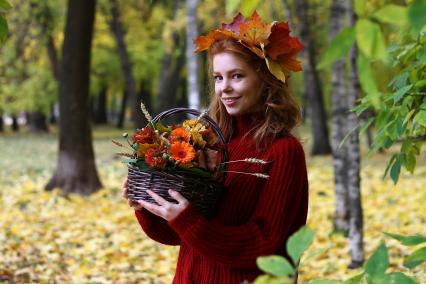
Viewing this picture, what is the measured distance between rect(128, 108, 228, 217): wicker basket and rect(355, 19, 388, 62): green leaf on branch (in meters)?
1.12

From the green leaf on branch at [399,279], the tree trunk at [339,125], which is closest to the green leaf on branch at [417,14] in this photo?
the green leaf on branch at [399,279]

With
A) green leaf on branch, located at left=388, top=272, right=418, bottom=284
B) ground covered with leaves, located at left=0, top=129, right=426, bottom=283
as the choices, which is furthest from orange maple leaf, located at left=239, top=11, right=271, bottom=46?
ground covered with leaves, located at left=0, top=129, right=426, bottom=283

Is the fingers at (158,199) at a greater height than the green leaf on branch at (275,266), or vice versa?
the green leaf on branch at (275,266)

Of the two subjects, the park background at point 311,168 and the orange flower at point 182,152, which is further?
the orange flower at point 182,152

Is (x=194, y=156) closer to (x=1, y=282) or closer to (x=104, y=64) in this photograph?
(x=1, y=282)

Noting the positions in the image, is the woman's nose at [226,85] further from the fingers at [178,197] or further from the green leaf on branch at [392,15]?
the green leaf on branch at [392,15]

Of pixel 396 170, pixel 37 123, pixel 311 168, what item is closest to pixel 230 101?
pixel 396 170

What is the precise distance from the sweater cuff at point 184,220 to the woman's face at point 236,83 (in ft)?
1.49

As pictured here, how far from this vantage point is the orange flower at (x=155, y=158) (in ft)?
6.46

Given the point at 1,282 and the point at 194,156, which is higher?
the point at 194,156

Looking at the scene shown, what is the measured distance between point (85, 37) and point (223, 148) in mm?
7999

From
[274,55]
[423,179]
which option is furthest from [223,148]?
[423,179]

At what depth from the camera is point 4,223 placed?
766 cm

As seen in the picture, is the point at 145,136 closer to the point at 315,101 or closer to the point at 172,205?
the point at 172,205
